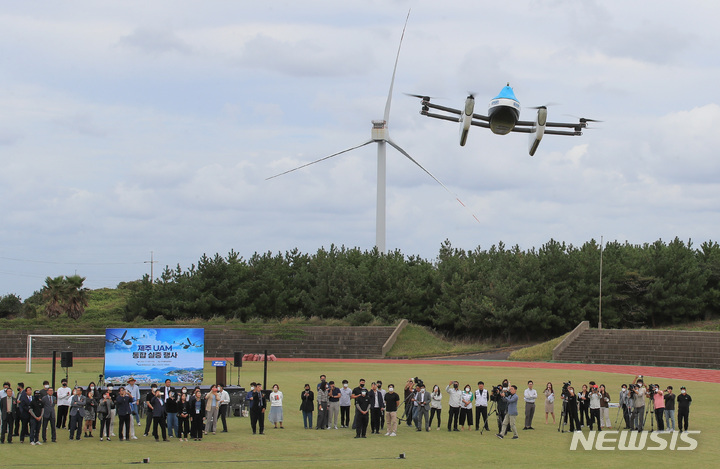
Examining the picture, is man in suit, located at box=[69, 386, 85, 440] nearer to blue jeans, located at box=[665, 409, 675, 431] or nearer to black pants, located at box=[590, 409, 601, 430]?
black pants, located at box=[590, 409, 601, 430]

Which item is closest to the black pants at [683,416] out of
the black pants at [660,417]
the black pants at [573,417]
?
the black pants at [660,417]

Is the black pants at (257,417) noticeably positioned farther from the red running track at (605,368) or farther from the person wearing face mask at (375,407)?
the red running track at (605,368)

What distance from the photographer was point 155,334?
104 ft

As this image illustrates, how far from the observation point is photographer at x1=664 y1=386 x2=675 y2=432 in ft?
80.2

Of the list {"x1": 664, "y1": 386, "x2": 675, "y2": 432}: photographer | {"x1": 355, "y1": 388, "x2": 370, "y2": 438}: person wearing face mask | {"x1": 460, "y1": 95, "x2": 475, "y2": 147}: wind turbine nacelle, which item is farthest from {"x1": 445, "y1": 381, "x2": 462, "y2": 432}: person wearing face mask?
{"x1": 460, "y1": 95, "x2": 475, "y2": 147}: wind turbine nacelle

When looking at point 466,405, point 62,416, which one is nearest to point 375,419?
point 466,405

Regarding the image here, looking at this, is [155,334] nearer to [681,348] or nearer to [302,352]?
[302,352]

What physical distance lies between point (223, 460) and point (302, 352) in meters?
46.2

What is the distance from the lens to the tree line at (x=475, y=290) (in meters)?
73.4

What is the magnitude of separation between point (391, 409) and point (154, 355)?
11394 mm

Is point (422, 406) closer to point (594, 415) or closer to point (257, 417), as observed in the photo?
point (257, 417)

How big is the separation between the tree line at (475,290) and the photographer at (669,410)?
45881 mm

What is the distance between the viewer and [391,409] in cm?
2419

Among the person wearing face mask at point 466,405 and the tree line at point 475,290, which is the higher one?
the tree line at point 475,290
